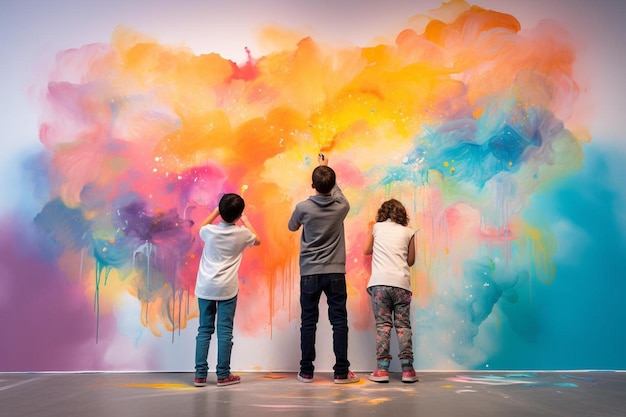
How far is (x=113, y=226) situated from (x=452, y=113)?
7.85 feet

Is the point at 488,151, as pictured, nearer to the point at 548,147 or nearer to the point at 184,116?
the point at 548,147

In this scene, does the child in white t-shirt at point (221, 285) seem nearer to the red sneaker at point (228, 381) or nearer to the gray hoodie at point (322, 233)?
the red sneaker at point (228, 381)

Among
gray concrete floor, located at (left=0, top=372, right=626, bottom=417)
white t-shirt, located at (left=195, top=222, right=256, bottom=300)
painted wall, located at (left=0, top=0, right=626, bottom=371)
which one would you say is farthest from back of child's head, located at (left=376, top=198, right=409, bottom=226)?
gray concrete floor, located at (left=0, top=372, right=626, bottom=417)

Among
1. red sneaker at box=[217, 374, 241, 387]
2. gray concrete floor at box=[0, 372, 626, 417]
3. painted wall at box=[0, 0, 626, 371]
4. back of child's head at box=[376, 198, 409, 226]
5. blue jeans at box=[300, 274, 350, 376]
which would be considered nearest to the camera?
gray concrete floor at box=[0, 372, 626, 417]

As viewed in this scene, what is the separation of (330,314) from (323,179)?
2.59 ft

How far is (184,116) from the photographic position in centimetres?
347

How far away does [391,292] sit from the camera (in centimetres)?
302

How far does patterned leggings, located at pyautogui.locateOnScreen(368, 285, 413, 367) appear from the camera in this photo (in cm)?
299

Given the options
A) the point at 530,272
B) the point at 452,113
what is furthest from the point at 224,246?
the point at 530,272

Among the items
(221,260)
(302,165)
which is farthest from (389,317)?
(302,165)

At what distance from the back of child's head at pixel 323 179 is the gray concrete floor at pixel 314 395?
1115 millimetres

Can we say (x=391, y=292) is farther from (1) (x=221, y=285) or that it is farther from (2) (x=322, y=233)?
(1) (x=221, y=285)

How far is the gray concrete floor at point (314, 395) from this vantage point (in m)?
2.24

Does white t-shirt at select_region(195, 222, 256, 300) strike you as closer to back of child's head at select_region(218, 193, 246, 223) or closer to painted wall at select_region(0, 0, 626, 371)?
back of child's head at select_region(218, 193, 246, 223)
